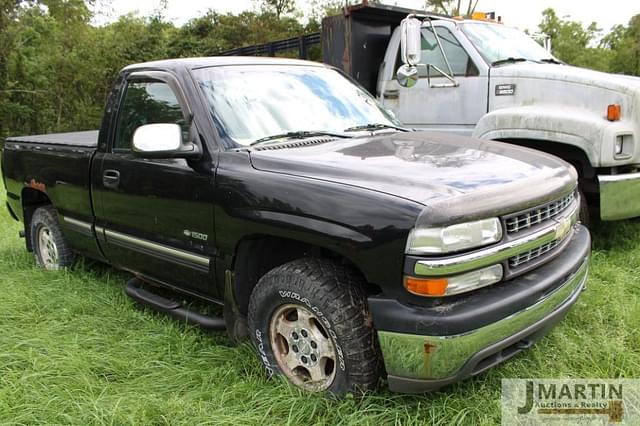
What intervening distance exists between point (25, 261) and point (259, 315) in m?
3.53

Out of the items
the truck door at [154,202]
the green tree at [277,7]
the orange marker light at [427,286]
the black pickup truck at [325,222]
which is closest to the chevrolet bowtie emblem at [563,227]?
the black pickup truck at [325,222]

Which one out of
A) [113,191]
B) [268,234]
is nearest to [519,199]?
[268,234]

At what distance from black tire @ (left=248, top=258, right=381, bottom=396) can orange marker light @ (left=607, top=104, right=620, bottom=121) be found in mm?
2998

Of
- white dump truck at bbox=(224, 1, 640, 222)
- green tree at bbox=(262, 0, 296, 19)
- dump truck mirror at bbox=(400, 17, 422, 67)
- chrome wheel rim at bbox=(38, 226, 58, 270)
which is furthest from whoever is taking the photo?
green tree at bbox=(262, 0, 296, 19)

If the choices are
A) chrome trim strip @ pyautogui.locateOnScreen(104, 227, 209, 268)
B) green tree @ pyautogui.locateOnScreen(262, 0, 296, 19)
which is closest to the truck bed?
chrome trim strip @ pyautogui.locateOnScreen(104, 227, 209, 268)

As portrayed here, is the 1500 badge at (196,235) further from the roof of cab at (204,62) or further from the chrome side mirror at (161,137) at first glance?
the roof of cab at (204,62)

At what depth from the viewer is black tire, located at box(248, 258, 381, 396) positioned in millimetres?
2594

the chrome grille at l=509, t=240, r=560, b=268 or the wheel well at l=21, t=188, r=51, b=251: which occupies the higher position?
the chrome grille at l=509, t=240, r=560, b=268

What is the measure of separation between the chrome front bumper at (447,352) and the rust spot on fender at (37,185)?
3.46 metres

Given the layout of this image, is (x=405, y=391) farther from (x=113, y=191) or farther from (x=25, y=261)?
(x=25, y=261)

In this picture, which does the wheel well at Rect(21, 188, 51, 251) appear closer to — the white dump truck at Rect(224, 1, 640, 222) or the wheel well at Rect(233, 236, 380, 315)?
the wheel well at Rect(233, 236, 380, 315)

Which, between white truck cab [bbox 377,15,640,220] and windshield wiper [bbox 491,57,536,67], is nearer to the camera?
white truck cab [bbox 377,15,640,220]

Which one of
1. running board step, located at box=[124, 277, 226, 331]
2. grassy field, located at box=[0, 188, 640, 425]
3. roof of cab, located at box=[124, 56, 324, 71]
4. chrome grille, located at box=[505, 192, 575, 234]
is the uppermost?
roof of cab, located at box=[124, 56, 324, 71]

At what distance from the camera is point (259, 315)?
295cm
